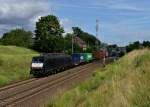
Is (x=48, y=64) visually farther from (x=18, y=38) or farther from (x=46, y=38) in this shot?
(x=18, y=38)

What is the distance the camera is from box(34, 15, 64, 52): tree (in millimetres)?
113562

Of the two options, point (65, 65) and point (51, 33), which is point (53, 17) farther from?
point (65, 65)

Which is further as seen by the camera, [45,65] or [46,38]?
[46,38]

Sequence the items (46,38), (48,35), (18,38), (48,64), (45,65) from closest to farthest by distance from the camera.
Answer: (45,65)
(48,64)
(46,38)
(48,35)
(18,38)

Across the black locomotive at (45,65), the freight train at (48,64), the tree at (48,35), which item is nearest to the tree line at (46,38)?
the tree at (48,35)

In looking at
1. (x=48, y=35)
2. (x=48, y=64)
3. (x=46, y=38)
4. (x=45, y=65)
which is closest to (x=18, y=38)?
(x=48, y=35)

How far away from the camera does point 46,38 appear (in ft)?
401

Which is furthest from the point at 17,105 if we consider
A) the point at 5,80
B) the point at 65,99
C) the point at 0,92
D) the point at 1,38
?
the point at 1,38

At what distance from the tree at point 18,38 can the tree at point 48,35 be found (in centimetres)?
2120

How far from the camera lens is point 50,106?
16.2 meters

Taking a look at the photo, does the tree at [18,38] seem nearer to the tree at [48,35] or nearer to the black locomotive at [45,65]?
the tree at [48,35]

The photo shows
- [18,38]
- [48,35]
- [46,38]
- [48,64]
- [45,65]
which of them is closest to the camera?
[45,65]

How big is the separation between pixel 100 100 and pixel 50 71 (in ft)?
107

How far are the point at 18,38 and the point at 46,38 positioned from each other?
35891 millimetres
